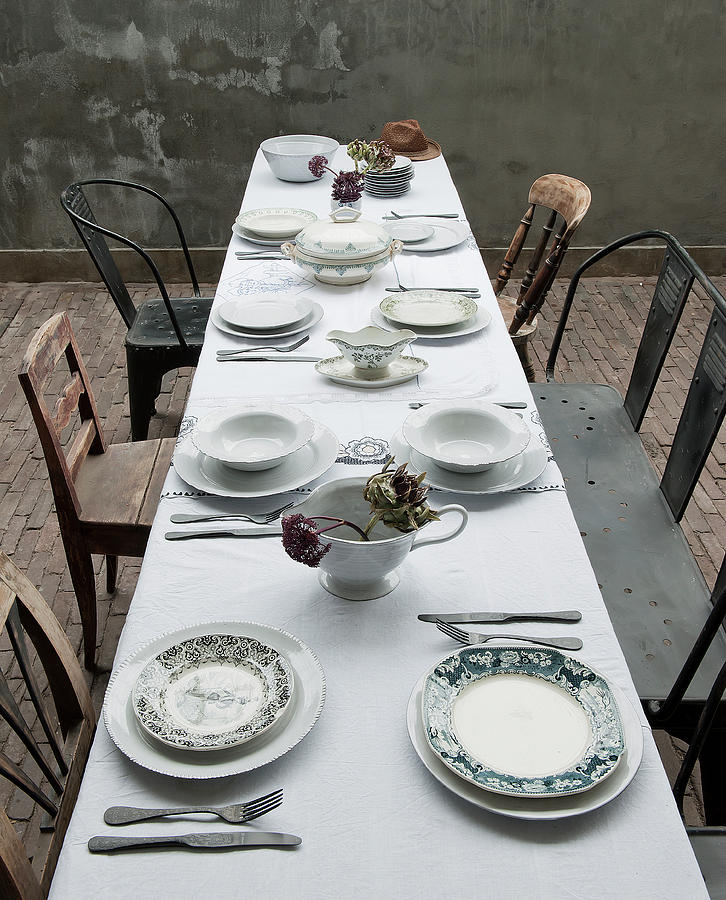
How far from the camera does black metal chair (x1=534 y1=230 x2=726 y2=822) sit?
56.5 inches

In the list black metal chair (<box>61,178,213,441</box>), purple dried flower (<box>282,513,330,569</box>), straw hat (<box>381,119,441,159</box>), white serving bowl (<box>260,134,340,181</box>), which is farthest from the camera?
straw hat (<box>381,119,441,159</box>)

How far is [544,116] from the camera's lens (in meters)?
4.09

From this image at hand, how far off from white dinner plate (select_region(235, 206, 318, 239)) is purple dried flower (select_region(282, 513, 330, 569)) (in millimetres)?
1577

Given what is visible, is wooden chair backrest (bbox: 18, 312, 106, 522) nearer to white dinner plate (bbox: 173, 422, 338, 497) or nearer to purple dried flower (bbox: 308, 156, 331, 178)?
white dinner plate (bbox: 173, 422, 338, 497)

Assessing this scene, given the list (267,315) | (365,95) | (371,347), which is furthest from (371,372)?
(365,95)

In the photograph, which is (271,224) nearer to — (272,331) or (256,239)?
(256,239)

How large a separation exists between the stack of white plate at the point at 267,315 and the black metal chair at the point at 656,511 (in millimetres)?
701

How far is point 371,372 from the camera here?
1.76 meters

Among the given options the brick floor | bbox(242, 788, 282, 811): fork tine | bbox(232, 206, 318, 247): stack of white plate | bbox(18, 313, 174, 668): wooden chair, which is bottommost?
the brick floor

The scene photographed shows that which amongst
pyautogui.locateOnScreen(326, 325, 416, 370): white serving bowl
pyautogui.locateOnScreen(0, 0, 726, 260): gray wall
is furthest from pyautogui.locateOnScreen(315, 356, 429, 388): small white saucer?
pyautogui.locateOnScreen(0, 0, 726, 260): gray wall

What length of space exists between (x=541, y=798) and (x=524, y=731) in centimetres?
10

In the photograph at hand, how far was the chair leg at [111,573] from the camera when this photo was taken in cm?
234

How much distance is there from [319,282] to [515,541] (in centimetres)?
117

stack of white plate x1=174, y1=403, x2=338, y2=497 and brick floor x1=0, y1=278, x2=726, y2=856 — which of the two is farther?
brick floor x1=0, y1=278, x2=726, y2=856
